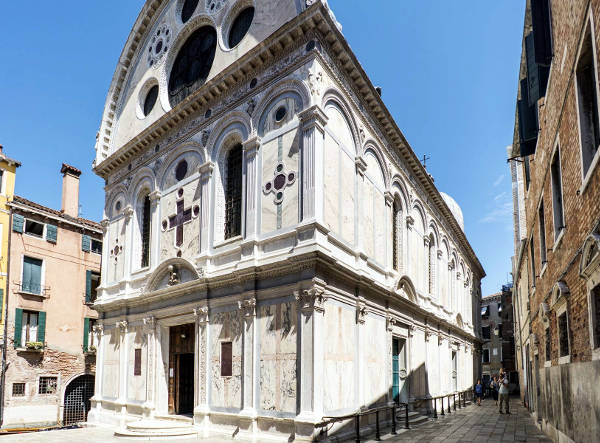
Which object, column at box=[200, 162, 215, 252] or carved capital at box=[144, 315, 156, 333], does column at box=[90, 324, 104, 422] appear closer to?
carved capital at box=[144, 315, 156, 333]

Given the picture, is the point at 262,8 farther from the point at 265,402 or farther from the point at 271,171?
the point at 265,402

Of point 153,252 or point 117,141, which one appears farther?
point 117,141

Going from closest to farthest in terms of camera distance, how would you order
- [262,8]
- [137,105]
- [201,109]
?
[262,8] < [201,109] < [137,105]

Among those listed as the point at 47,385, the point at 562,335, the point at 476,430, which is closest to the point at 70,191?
the point at 47,385

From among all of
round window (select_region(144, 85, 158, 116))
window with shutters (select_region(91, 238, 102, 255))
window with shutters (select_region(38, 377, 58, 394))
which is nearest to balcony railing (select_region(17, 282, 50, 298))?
window with shutters (select_region(91, 238, 102, 255))

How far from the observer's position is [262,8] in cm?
1488

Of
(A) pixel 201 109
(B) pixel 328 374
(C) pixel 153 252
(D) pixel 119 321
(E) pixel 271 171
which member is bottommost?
(B) pixel 328 374

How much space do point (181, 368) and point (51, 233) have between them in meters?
11.3

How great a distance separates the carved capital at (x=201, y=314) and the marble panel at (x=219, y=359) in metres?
0.18

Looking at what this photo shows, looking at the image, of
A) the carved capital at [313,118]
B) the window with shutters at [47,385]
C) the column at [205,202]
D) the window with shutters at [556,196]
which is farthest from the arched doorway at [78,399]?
the window with shutters at [556,196]

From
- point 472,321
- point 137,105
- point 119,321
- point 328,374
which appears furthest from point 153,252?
point 472,321

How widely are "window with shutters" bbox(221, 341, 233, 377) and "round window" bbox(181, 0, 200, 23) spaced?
37.5ft

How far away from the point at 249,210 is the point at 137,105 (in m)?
8.64

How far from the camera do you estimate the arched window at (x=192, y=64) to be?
1717cm
